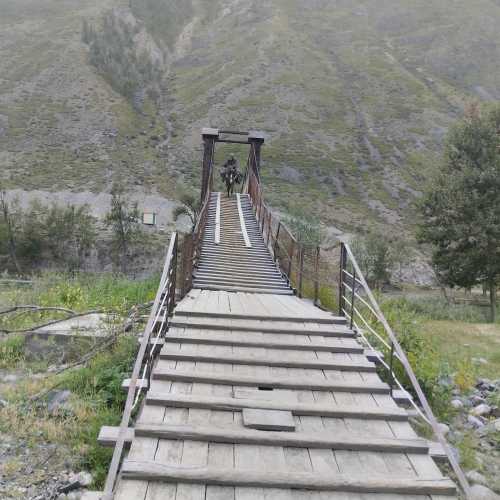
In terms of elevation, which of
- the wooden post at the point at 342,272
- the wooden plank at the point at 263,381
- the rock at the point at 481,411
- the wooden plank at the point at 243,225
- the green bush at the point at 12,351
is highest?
the wooden post at the point at 342,272

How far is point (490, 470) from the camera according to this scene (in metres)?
4.34

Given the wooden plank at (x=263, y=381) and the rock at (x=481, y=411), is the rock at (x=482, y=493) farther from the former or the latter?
the rock at (x=481, y=411)

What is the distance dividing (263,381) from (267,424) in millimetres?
762

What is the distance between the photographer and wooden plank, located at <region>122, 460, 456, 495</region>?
9.42ft

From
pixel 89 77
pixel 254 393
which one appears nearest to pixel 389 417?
pixel 254 393

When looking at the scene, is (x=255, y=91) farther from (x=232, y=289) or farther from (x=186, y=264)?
(x=186, y=264)

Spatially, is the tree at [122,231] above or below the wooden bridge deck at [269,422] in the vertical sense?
below

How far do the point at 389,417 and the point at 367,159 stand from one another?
4801cm

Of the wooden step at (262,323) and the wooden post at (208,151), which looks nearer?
the wooden step at (262,323)

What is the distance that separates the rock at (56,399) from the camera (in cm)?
493

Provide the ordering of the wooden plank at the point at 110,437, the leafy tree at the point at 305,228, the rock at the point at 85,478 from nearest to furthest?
1. the wooden plank at the point at 110,437
2. the rock at the point at 85,478
3. the leafy tree at the point at 305,228

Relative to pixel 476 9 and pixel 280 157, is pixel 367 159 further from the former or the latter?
pixel 476 9

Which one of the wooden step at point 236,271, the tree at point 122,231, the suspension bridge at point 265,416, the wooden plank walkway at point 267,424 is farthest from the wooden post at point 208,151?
the wooden plank walkway at point 267,424

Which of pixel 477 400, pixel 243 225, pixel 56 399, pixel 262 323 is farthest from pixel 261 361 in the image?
pixel 243 225
